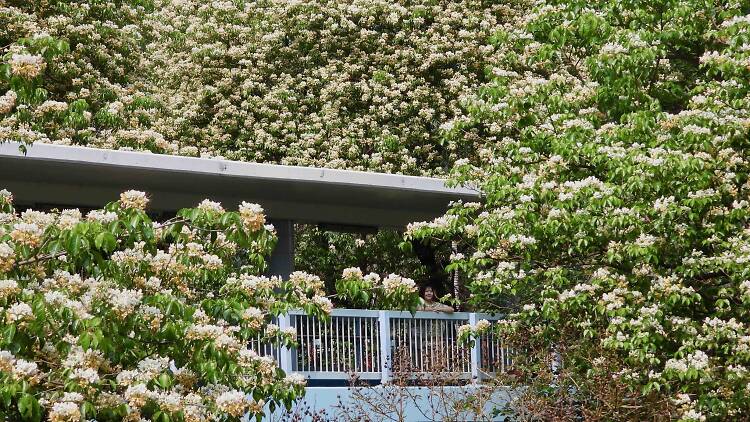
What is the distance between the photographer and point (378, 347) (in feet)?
A: 45.0

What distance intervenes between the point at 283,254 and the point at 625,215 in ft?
18.6

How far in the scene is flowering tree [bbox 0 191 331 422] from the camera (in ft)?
20.8

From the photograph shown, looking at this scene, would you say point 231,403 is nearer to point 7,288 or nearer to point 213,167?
point 7,288

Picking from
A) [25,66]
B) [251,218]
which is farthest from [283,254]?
[251,218]

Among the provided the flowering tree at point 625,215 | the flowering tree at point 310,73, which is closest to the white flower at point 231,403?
the flowering tree at point 625,215

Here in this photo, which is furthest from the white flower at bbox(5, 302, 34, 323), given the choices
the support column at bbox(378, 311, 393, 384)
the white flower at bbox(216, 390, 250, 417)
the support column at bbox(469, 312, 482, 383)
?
the support column at bbox(469, 312, 482, 383)

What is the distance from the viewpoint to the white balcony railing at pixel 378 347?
13094 millimetres

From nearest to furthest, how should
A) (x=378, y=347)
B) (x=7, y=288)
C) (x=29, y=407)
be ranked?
(x=29, y=407)
(x=7, y=288)
(x=378, y=347)

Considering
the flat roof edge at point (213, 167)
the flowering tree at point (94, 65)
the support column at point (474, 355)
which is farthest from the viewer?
the flowering tree at point (94, 65)

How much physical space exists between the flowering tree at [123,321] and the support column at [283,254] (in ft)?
25.5

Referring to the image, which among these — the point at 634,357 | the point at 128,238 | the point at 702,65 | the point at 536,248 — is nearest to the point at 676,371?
the point at 634,357

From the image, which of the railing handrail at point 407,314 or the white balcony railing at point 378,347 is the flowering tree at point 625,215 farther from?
the white balcony railing at point 378,347

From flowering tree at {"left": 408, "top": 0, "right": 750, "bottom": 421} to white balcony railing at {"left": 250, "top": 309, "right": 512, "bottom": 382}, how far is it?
594mm

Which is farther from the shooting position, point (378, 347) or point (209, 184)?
point (209, 184)
